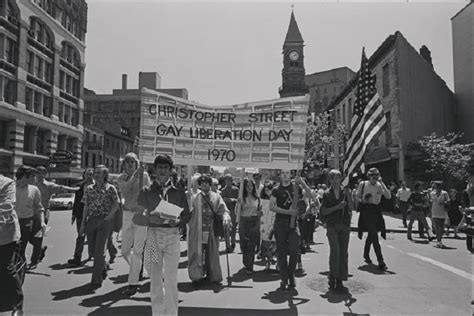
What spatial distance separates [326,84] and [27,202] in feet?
268

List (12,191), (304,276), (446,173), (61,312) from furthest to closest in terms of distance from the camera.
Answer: (446,173) → (304,276) → (61,312) → (12,191)

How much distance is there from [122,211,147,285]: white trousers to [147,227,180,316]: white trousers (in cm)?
140

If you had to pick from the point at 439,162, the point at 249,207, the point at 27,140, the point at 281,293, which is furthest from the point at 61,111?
the point at 281,293

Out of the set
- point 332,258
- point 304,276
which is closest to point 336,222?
point 332,258

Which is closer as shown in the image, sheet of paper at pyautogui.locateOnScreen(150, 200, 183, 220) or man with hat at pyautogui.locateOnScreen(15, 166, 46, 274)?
sheet of paper at pyautogui.locateOnScreen(150, 200, 183, 220)

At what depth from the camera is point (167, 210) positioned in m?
4.61

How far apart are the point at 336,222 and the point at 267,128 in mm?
1911

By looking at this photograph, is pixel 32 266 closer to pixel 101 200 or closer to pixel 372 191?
pixel 101 200

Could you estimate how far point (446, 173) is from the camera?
23.3m

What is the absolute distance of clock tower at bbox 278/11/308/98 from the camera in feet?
286

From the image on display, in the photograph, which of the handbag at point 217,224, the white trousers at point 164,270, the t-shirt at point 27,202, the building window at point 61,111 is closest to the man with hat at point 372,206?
the handbag at point 217,224

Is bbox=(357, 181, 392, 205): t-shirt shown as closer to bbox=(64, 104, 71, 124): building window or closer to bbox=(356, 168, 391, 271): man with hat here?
bbox=(356, 168, 391, 271): man with hat

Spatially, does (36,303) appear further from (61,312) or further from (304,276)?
(304,276)

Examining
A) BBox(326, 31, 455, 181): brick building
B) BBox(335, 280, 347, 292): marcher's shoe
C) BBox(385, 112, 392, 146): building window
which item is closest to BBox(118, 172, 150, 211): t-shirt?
BBox(335, 280, 347, 292): marcher's shoe
